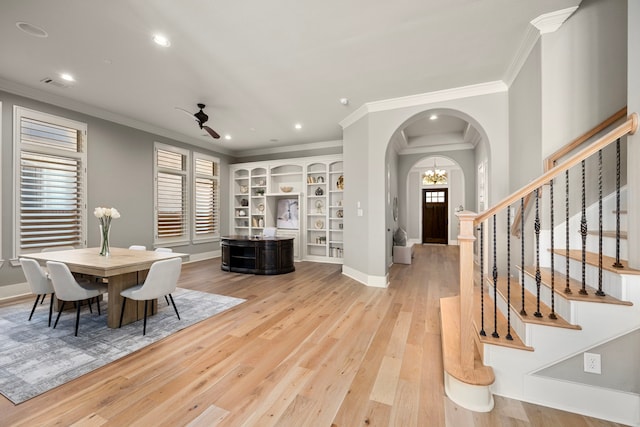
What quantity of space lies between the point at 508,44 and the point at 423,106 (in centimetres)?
136

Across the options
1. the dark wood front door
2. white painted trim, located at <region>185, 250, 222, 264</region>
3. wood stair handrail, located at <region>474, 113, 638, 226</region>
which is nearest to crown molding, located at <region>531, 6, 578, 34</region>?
wood stair handrail, located at <region>474, 113, 638, 226</region>

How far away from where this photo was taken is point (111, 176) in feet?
16.6

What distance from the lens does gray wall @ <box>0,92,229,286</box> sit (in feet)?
12.7

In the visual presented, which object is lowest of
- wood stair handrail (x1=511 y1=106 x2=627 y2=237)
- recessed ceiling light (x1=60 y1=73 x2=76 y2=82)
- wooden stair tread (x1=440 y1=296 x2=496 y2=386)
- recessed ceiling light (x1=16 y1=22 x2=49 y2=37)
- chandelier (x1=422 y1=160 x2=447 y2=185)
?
wooden stair tread (x1=440 y1=296 x2=496 y2=386)

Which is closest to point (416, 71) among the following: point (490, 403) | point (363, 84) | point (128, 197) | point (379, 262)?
point (363, 84)

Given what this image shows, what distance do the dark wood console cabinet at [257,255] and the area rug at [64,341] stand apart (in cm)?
169

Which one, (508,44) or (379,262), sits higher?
(508,44)

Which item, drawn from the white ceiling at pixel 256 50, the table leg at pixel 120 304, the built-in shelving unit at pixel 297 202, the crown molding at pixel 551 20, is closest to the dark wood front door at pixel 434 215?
the built-in shelving unit at pixel 297 202

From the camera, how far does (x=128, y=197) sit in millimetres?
5324

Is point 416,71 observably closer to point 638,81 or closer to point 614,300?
point 638,81

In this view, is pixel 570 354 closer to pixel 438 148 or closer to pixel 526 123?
pixel 526 123

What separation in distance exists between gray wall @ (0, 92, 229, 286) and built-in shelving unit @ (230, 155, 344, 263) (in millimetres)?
2415

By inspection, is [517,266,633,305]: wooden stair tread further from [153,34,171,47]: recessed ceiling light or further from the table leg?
[153,34,171,47]: recessed ceiling light

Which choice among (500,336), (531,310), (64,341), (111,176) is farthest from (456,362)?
(111,176)
